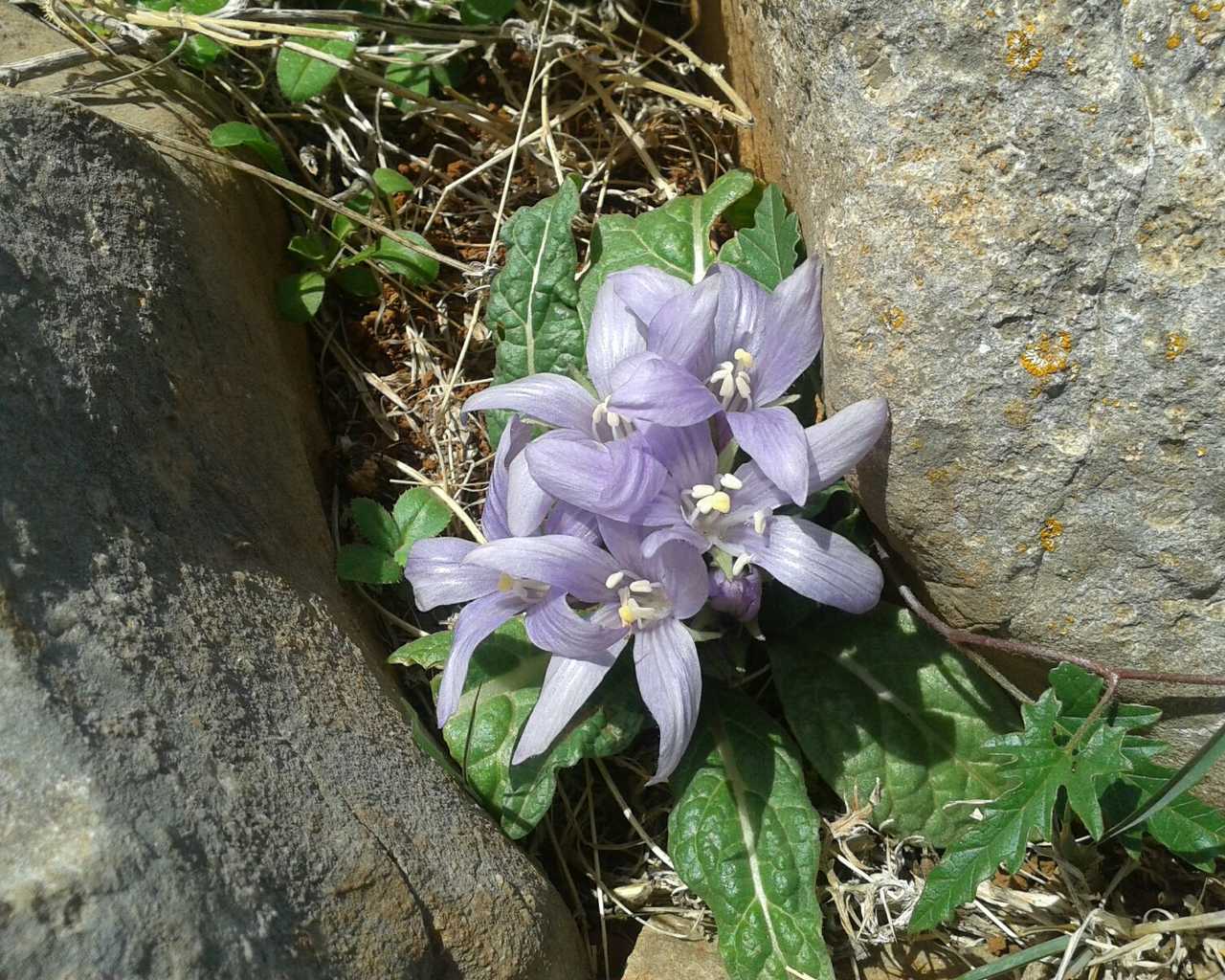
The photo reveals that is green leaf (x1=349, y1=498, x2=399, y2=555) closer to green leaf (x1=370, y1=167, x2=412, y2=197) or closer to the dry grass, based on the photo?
the dry grass

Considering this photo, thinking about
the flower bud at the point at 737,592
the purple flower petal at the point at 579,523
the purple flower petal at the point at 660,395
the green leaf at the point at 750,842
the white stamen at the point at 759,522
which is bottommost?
the green leaf at the point at 750,842

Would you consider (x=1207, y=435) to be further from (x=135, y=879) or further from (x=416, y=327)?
(x=416, y=327)

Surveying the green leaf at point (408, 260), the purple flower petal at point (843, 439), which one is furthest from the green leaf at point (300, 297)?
the purple flower petal at point (843, 439)

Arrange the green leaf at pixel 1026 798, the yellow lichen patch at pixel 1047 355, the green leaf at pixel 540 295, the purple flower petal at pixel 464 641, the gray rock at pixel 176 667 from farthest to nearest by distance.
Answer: the green leaf at pixel 540 295
the purple flower petal at pixel 464 641
the green leaf at pixel 1026 798
the yellow lichen patch at pixel 1047 355
the gray rock at pixel 176 667

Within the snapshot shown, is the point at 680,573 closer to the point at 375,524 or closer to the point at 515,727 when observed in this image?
the point at 515,727

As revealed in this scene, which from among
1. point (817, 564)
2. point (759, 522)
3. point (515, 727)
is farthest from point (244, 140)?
point (817, 564)

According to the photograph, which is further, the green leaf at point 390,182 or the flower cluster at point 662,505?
the green leaf at point 390,182

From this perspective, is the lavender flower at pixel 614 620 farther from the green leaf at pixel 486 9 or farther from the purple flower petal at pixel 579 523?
the green leaf at pixel 486 9
